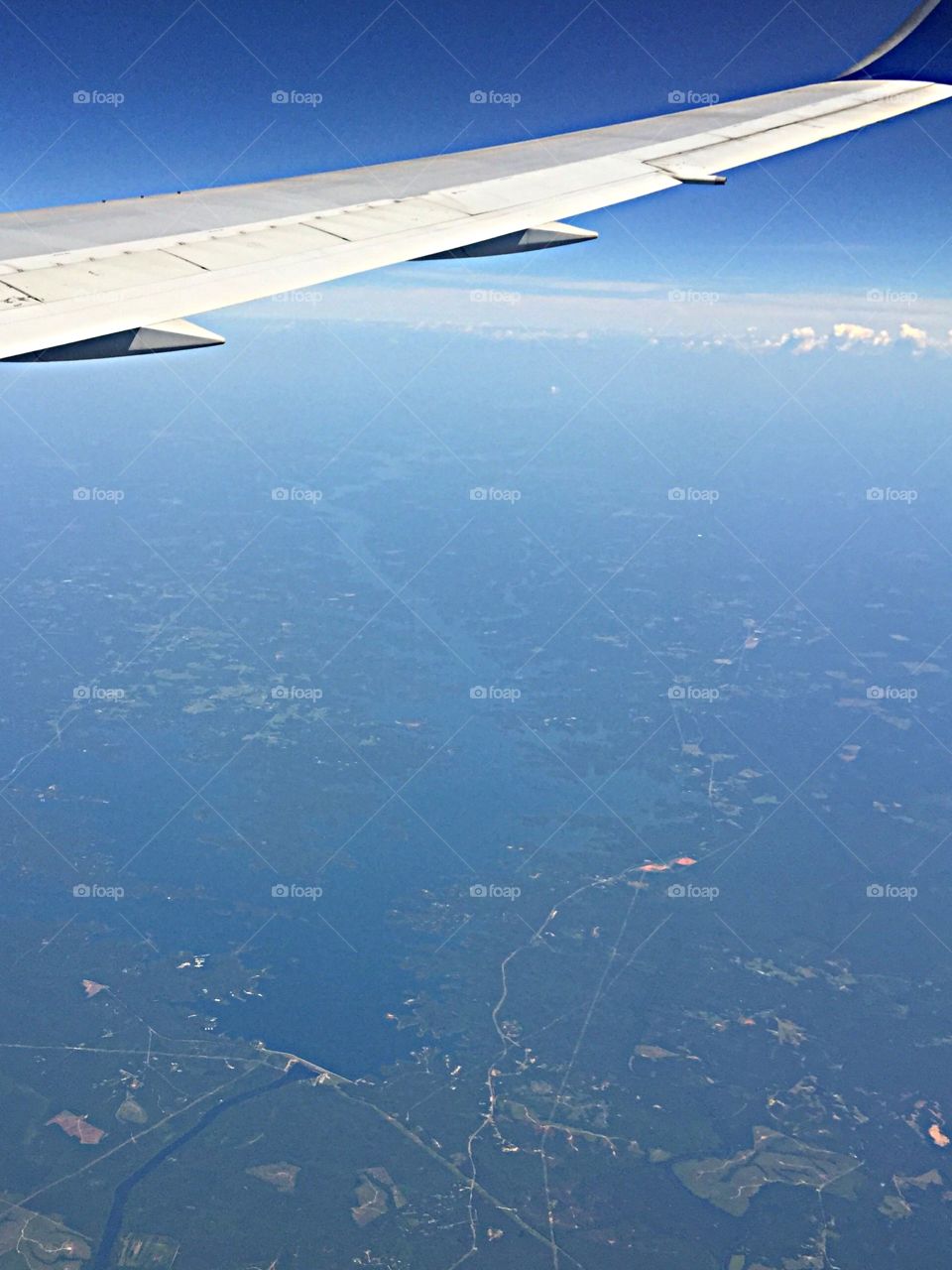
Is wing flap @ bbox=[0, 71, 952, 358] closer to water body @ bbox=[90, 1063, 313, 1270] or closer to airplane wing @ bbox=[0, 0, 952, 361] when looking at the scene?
airplane wing @ bbox=[0, 0, 952, 361]

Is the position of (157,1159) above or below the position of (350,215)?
below

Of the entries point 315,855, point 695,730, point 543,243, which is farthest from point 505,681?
point 543,243

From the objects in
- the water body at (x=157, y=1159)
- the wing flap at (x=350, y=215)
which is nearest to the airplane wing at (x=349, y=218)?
the wing flap at (x=350, y=215)

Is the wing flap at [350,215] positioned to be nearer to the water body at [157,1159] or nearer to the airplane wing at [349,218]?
the airplane wing at [349,218]

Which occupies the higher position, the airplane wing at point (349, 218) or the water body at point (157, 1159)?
the airplane wing at point (349, 218)

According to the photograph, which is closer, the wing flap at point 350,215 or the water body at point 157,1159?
the wing flap at point 350,215

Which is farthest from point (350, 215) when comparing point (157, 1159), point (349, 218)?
point (157, 1159)

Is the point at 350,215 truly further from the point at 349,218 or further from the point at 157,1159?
the point at 157,1159

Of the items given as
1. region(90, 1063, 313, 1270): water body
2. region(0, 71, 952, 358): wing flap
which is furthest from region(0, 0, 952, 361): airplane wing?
region(90, 1063, 313, 1270): water body
